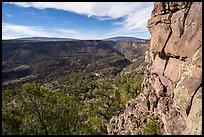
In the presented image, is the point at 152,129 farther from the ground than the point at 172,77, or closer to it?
closer to it

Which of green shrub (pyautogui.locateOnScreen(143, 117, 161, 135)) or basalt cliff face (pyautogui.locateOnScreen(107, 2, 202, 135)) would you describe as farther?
green shrub (pyautogui.locateOnScreen(143, 117, 161, 135))

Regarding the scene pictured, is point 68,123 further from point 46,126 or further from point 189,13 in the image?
point 189,13

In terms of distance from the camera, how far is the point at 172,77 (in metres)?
29.0

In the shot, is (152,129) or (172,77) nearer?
(172,77)

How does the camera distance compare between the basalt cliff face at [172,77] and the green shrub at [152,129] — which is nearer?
the basalt cliff face at [172,77]

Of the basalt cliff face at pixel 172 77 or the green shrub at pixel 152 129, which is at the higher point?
the basalt cliff face at pixel 172 77

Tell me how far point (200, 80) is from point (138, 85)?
3988 cm

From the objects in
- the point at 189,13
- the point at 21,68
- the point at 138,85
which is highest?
the point at 189,13

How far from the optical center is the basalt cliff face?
22.9 metres

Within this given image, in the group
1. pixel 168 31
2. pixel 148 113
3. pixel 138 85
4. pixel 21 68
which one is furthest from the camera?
pixel 21 68

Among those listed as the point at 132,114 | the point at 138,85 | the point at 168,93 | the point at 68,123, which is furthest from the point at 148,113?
the point at 138,85

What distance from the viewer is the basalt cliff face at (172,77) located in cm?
2286

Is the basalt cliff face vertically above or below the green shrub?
above

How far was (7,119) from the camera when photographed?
23.5m
